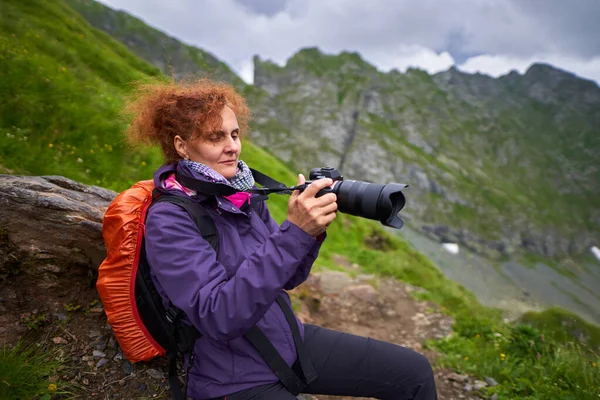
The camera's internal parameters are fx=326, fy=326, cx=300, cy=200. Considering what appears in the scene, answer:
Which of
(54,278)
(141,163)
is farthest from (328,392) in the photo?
(141,163)

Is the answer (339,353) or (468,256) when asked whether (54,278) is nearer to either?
(339,353)

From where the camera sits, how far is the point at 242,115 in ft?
10.5

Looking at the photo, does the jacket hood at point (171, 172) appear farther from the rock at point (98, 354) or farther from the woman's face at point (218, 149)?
the rock at point (98, 354)

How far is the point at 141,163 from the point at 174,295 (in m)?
9.40

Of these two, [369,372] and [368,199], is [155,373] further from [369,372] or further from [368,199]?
[368,199]

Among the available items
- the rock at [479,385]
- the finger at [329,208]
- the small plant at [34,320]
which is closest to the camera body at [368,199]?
the finger at [329,208]

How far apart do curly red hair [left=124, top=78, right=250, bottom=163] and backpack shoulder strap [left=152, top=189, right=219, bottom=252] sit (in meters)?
0.56

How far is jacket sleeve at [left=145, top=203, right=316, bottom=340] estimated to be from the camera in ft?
6.08

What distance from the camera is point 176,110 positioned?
8.54 ft

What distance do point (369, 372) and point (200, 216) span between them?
194cm

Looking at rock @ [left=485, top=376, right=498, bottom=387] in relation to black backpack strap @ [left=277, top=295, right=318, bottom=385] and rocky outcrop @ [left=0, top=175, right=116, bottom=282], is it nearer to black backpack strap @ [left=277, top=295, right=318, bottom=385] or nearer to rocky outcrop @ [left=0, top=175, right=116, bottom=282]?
black backpack strap @ [left=277, top=295, right=318, bottom=385]

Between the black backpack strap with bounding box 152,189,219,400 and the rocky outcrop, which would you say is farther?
the rocky outcrop

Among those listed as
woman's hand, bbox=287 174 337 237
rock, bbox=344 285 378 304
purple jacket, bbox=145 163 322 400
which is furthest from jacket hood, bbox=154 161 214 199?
rock, bbox=344 285 378 304

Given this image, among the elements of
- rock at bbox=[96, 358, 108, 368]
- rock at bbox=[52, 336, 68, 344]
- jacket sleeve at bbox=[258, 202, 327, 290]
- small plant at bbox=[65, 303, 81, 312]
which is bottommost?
rock at bbox=[96, 358, 108, 368]
